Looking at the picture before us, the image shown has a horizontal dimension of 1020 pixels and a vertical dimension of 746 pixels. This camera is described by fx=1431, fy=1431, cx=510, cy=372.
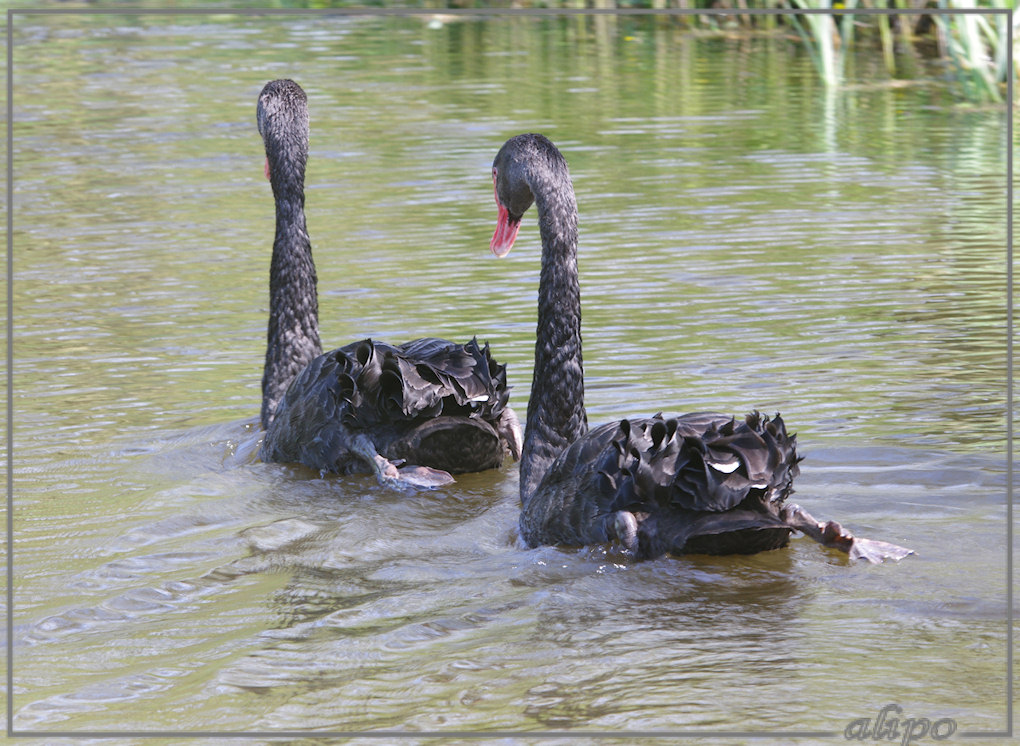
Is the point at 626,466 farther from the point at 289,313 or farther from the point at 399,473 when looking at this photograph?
the point at 289,313

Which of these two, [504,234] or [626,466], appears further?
[504,234]

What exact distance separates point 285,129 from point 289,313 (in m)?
0.89

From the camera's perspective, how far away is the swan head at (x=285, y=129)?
21.8 feet

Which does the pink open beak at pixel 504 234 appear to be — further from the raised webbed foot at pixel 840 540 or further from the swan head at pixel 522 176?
the raised webbed foot at pixel 840 540

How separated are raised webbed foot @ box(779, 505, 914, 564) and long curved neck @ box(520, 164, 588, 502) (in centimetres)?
91

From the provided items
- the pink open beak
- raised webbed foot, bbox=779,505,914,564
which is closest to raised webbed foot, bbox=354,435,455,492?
the pink open beak

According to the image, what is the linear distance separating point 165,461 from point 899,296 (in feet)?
13.5

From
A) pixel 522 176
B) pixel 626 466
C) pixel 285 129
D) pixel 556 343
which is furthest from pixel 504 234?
pixel 626 466

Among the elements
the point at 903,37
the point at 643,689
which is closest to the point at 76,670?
the point at 643,689

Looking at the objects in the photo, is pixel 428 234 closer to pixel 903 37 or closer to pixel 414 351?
pixel 414 351

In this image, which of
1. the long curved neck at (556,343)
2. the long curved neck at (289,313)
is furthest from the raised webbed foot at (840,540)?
the long curved neck at (289,313)

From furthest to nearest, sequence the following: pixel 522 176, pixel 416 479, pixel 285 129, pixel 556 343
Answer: pixel 285 129 → pixel 416 479 → pixel 522 176 → pixel 556 343

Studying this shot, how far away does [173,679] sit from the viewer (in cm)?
392

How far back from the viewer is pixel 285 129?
666 cm
